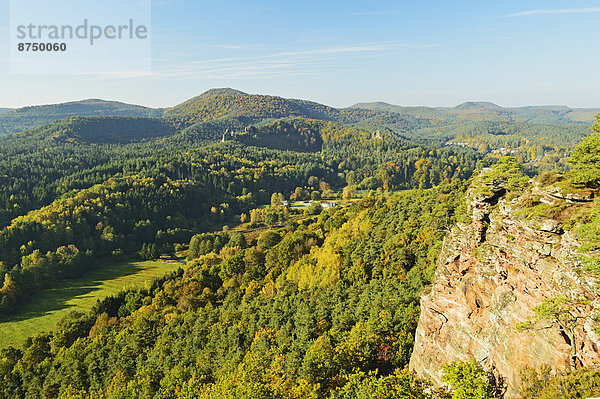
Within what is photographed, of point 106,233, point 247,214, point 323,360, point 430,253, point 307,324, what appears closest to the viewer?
point 323,360

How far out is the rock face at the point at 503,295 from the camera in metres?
18.1

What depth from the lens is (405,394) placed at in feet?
79.3

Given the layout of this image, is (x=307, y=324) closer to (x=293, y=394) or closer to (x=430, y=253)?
(x=293, y=394)

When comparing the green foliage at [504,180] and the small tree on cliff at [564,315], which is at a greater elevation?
the green foliage at [504,180]

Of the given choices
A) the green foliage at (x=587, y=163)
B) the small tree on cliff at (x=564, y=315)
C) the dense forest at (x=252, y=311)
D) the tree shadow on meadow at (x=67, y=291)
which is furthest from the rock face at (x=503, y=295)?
the tree shadow on meadow at (x=67, y=291)

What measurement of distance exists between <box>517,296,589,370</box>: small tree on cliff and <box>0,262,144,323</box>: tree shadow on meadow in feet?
331

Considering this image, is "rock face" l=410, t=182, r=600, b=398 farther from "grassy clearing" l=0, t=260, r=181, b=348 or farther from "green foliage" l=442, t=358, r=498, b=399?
"grassy clearing" l=0, t=260, r=181, b=348

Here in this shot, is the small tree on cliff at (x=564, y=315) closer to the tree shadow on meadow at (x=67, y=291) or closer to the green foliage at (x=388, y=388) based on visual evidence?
the green foliage at (x=388, y=388)

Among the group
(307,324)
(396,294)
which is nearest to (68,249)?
(307,324)

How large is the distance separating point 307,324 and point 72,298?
7997cm

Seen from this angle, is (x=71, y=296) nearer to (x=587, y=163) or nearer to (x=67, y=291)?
(x=67, y=291)

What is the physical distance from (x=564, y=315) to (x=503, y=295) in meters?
3.80

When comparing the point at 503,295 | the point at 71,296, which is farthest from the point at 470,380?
the point at 71,296

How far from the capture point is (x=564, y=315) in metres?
17.9
